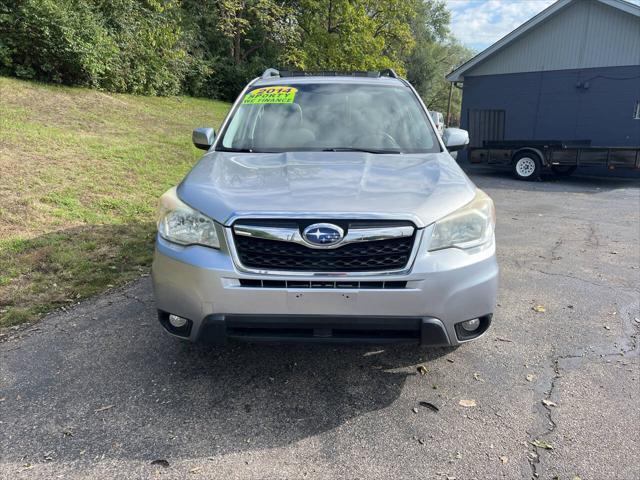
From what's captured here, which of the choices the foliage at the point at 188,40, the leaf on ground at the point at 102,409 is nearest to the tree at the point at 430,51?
the foliage at the point at 188,40

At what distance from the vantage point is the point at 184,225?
8.93ft

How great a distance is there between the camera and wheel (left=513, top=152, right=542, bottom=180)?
44.5ft

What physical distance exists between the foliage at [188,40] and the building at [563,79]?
628 centimetres

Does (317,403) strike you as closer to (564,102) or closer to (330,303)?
(330,303)

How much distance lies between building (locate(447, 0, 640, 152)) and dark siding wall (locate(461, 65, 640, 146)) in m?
0.03

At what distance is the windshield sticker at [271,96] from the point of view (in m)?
4.15

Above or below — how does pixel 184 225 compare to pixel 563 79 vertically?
below

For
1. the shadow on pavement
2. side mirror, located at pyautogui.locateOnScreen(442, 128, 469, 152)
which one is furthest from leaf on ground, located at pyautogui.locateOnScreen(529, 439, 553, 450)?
side mirror, located at pyautogui.locateOnScreen(442, 128, 469, 152)

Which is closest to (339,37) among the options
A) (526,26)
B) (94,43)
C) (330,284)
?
(526,26)

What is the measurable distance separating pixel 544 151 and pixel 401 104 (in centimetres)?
1091

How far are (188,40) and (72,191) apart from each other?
1729 cm

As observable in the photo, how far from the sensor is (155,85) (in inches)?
703

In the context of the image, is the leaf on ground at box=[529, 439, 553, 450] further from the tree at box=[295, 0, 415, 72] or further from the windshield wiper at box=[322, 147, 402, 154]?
the tree at box=[295, 0, 415, 72]

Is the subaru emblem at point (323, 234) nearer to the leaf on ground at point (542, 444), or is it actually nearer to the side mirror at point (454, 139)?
the leaf on ground at point (542, 444)
